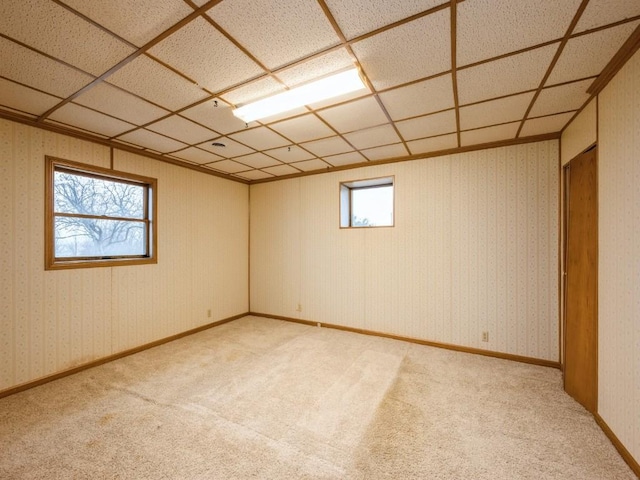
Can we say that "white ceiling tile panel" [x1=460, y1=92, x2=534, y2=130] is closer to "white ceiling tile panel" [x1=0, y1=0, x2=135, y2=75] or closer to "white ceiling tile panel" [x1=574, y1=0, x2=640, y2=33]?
"white ceiling tile panel" [x1=574, y1=0, x2=640, y2=33]

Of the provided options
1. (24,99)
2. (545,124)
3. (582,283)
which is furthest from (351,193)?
(24,99)

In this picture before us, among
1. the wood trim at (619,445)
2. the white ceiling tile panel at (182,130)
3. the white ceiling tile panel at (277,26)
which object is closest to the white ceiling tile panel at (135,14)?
the white ceiling tile panel at (277,26)

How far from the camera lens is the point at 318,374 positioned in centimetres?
309

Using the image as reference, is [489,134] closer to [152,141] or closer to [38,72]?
[152,141]

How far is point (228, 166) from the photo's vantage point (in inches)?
180

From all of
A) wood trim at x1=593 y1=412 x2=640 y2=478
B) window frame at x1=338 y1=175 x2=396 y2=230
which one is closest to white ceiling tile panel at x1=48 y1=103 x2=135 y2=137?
window frame at x1=338 y1=175 x2=396 y2=230

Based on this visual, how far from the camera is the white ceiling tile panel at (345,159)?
4066 mm

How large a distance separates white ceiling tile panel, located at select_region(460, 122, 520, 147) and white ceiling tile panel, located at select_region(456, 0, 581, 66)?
1.47 metres

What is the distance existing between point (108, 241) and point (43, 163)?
3.45 feet

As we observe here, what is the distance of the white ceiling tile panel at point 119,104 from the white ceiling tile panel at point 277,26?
1.30m

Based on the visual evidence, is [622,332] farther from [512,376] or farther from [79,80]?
[79,80]

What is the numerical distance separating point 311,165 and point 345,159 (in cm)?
62

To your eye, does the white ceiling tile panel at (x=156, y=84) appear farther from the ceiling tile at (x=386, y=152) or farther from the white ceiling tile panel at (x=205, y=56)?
the ceiling tile at (x=386, y=152)

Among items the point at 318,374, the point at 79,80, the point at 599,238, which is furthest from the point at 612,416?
the point at 79,80
